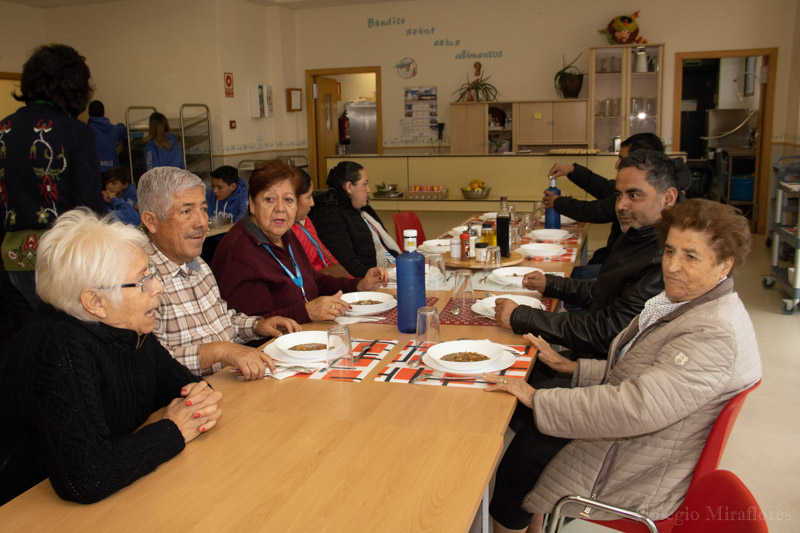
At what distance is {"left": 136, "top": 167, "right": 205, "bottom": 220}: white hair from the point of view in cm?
226

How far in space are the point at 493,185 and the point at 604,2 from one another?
357cm

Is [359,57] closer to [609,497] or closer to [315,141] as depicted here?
[315,141]

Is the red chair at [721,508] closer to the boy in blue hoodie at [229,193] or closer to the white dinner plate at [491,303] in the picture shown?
the white dinner plate at [491,303]

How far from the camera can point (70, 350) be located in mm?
1413

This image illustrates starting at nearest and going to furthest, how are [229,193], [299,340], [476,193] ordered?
[299,340]
[229,193]
[476,193]

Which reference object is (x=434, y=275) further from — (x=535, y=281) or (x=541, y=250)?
(x=541, y=250)

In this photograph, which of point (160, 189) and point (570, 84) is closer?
point (160, 189)

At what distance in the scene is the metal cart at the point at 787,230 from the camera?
5.21 metres

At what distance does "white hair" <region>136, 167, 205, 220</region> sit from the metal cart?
15.3ft

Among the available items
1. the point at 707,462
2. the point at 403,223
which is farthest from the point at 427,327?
the point at 403,223

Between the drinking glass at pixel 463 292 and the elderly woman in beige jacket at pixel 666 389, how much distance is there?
0.85m

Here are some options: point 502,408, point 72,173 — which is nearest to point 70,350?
point 502,408

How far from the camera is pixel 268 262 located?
2.65m

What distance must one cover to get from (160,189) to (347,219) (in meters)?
1.91
